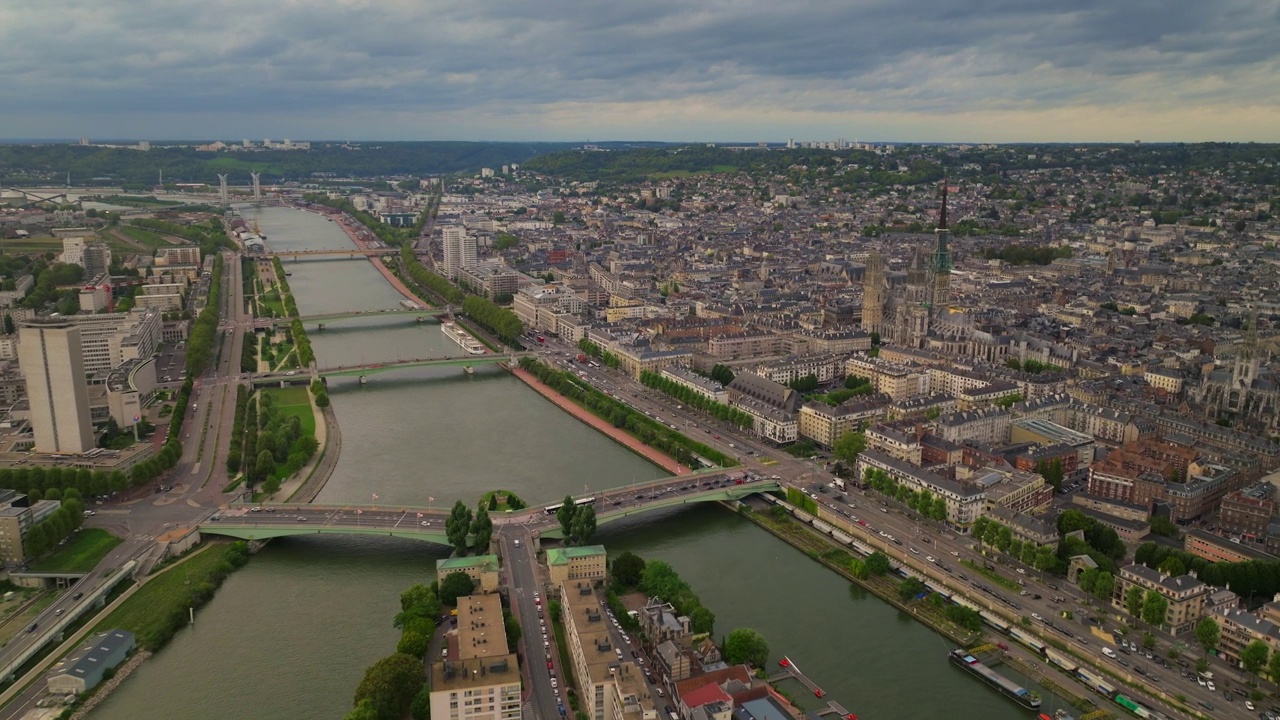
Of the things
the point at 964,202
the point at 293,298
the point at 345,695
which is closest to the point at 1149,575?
the point at 345,695

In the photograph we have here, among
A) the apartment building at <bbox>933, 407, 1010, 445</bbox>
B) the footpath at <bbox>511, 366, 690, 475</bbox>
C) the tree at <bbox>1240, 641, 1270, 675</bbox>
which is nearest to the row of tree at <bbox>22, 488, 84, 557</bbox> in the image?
the footpath at <bbox>511, 366, 690, 475</bbox>

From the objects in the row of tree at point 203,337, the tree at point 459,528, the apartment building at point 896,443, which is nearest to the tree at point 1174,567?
the apartment building at point 896,443

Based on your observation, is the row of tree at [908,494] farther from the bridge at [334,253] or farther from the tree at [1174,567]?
the bridge at [334,253]

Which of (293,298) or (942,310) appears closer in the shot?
(942,310)

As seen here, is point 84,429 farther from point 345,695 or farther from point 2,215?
point 2,215

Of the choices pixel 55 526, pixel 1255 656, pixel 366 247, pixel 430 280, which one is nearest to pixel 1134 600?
pixel 1255 656
